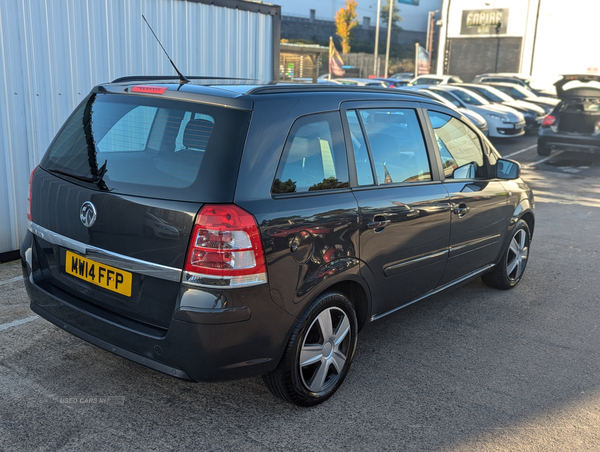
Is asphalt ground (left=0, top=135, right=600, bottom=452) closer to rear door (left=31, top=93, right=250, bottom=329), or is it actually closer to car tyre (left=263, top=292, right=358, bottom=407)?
car tyre (left=263, top=292, right=358, bottom=407)

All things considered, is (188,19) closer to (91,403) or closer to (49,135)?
(49,135)

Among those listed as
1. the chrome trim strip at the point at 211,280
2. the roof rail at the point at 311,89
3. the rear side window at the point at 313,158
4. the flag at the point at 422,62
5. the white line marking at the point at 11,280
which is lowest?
the white line marking at the point at 11,280

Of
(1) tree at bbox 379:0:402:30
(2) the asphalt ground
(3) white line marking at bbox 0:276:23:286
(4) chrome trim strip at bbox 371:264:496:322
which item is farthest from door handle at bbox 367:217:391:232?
(1) tree at bbox 379:0:402:30

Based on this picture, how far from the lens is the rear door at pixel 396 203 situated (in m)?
3.33

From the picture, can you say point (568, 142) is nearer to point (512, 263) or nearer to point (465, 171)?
point (512, 263)

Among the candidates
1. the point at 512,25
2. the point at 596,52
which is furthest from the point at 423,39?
the point at 596,52

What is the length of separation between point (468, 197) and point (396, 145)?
842 millimetres

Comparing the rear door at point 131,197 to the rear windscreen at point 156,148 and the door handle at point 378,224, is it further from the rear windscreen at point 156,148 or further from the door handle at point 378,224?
the door handle at point 378,224

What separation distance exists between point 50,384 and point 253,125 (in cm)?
187

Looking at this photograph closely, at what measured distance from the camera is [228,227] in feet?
8.50

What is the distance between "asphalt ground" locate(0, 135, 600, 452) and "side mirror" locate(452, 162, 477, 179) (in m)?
1.06

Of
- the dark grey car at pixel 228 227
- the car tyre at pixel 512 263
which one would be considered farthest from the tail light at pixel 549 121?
the dark grey car at pixel 228 227

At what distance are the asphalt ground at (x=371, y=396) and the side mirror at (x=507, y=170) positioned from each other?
109cm

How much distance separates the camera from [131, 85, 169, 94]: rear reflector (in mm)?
2965
